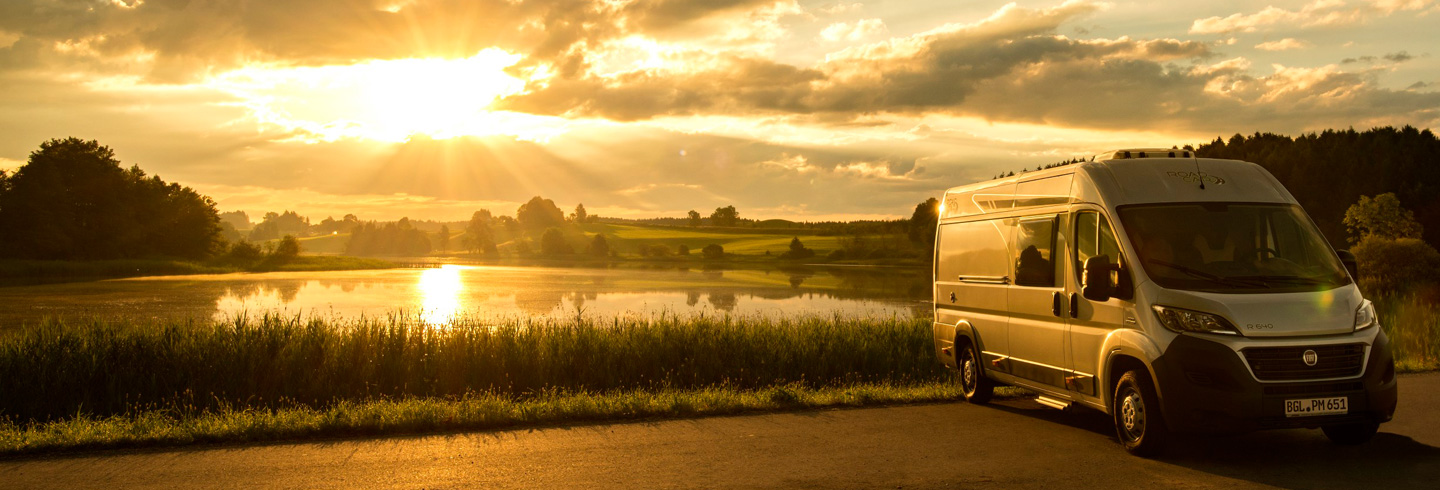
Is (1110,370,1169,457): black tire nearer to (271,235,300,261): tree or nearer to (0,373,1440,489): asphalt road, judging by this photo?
(0,373,1440,489): asphalt road

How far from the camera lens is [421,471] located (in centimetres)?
732

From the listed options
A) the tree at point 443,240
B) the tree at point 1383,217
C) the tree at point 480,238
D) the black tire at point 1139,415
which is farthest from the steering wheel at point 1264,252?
the tree at point 443,240

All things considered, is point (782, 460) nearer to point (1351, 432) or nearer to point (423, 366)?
point (1351, 432)

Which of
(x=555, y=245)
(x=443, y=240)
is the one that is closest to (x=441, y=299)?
(x=555, y=245)

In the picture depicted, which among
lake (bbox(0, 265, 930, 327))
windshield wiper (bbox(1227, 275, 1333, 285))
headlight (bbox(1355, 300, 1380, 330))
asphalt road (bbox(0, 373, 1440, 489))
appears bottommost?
lake (bbox(0, 265, 930, 327))

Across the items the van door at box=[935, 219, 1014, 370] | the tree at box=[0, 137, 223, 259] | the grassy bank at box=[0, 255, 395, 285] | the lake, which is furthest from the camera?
the tree at box=[0, 137, 223, 259]

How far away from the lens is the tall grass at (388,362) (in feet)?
48.5

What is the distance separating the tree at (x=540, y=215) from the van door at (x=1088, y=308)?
171 meters

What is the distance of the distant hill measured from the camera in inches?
2776

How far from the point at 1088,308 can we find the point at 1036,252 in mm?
1056

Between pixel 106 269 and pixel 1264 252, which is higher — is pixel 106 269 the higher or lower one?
the lower one

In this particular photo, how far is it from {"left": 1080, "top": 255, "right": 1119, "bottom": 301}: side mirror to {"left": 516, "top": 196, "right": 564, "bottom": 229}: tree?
565 feet

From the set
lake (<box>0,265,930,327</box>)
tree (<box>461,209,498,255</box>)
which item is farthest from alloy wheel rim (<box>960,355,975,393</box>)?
tree (<box>461,209,498,255</box>)

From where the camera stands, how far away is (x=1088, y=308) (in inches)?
336
